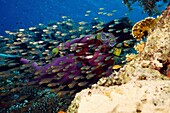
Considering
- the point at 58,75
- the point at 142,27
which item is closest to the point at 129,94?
the point at 142,27

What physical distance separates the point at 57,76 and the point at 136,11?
5222 cm

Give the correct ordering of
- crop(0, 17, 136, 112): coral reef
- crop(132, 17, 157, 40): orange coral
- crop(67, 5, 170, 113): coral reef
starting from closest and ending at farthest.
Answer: crop(67, 5, 170, 113): coral reef
crop(132, 17, 157, 40): orange coral
crop(0, 17, 136, 112): coral reef

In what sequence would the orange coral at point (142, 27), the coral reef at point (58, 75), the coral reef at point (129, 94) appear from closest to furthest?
the coral reef at point (129, 94)
the orange coral at point (142, 27)
the coral reef at point (58, 75)

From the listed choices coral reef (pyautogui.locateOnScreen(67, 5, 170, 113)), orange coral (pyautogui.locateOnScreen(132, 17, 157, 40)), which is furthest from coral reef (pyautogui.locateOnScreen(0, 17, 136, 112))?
coral reef (pyautogui.locateOnScreen(67, 5, 170, 113))

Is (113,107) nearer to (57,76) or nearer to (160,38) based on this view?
(160,38)

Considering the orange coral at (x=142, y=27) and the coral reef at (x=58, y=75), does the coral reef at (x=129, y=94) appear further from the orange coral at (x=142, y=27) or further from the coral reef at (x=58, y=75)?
the coral reef at (x=58, y=75)

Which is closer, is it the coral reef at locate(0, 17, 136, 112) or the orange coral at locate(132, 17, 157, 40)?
the orange coral at locate(132, 17, 157, 40)

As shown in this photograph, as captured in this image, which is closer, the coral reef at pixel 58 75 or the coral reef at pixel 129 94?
the coral reef at pixel 129 94

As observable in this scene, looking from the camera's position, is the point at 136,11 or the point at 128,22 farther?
the point at 136,11

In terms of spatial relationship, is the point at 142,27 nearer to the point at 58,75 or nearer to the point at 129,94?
the point at 129,94

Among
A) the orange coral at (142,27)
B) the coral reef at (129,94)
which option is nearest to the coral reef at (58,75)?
the orange coral at (142,27)

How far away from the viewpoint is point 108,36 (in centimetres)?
949

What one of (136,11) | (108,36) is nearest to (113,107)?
(108,36)

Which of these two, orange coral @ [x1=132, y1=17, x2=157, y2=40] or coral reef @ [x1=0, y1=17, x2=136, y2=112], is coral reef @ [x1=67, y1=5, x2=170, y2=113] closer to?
orange coral @ [x1=132, y1=17, x2=157, y2=40]
